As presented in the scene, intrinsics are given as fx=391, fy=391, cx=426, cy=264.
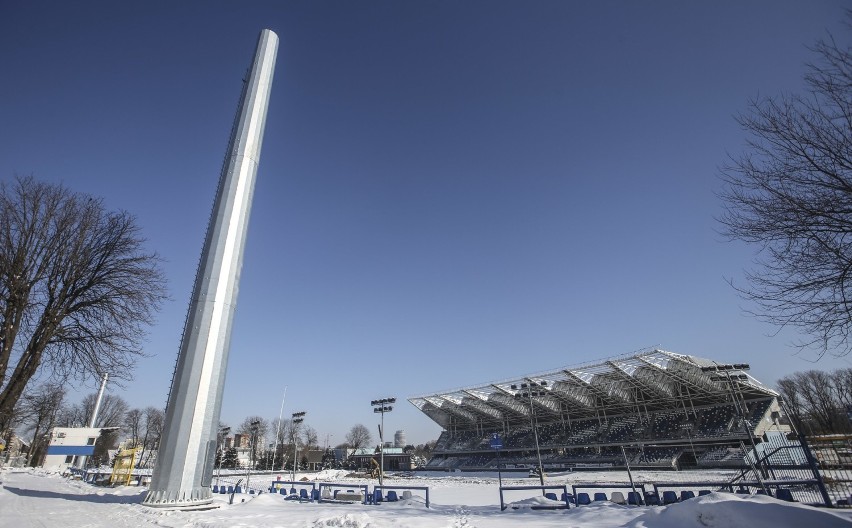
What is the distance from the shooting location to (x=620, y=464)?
51.5m

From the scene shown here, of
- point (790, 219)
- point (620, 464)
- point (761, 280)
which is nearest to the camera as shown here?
point (790, 219)

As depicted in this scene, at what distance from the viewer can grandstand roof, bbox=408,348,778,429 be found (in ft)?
A: 155

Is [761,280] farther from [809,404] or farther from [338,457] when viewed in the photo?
[338,457]

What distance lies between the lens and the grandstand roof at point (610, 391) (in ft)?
155

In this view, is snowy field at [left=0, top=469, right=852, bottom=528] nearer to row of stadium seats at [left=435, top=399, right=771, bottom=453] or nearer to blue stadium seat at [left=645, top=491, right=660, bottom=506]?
blue stadium seat at [left=645, top=491, right=660, bottom=506]

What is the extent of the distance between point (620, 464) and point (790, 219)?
5410cm

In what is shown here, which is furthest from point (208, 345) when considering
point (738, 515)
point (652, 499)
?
point (652, 499)

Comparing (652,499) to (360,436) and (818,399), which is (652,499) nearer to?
(818,399)

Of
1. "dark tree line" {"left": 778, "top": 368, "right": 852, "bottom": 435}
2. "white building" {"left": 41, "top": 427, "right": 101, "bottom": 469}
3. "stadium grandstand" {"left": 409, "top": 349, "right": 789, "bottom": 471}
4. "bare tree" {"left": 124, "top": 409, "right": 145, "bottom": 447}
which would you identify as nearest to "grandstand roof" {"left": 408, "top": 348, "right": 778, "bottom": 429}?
"stadium grandstand" {"left": 409, "top": 349, "right": 789, "bottom": 471}

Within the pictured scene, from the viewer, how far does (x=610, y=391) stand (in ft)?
185

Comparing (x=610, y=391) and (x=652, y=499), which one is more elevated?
(x=610, y=391)

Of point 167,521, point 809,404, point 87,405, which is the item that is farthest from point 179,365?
point 87,405

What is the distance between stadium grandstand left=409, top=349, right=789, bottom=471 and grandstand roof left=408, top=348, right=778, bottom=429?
135 millimetres

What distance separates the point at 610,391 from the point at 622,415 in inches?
260
